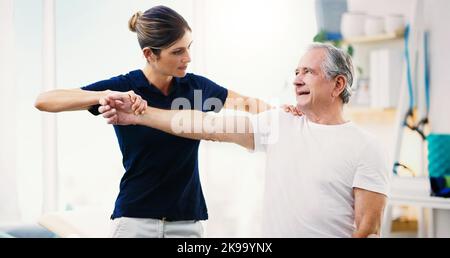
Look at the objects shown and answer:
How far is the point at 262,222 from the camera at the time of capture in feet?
4.08

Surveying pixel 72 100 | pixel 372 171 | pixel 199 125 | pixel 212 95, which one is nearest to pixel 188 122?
pixel 199 125

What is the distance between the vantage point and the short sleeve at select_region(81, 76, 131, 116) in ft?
4.10

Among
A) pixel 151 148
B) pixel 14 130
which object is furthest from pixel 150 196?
pixel 14 130

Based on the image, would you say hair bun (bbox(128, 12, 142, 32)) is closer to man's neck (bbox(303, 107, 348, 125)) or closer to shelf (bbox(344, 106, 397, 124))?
man's neck (bbox(303, 107, 348, 125))

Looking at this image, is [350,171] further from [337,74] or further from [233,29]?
[233,29]

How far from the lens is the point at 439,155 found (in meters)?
2.08

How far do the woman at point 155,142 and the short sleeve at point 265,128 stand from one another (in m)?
0.14

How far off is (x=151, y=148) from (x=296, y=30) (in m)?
0.64

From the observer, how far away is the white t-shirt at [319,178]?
3.93 feet

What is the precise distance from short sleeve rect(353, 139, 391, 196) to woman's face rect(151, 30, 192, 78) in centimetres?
45

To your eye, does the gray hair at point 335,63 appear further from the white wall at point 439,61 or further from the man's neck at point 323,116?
the white wall at point 439,61

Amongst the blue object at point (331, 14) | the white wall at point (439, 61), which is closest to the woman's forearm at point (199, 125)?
the white wall at point (439, 61)

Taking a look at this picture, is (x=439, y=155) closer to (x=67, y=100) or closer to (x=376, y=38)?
(x=376, y=38)

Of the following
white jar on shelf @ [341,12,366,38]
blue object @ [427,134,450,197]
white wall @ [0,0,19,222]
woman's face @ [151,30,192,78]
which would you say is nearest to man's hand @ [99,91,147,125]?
woman's face @ [151,30,192,78]
